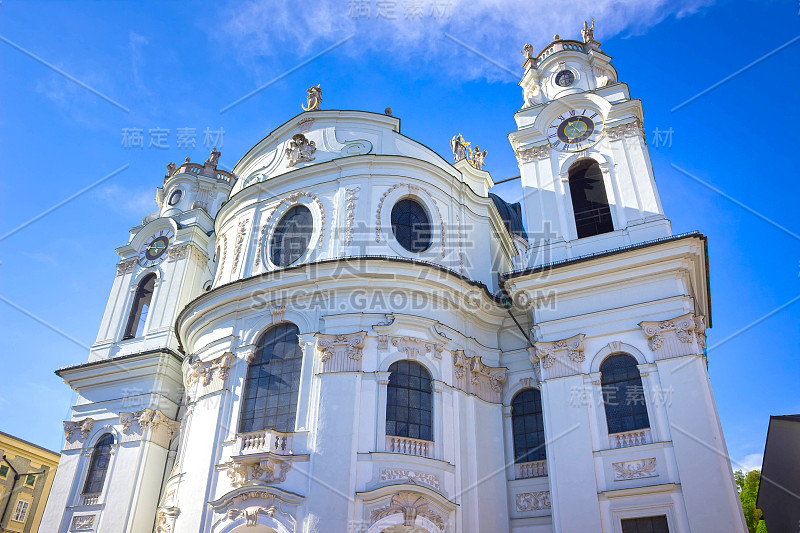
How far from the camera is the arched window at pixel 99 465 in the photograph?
934 inches

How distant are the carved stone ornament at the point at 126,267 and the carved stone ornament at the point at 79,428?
24.3 ft

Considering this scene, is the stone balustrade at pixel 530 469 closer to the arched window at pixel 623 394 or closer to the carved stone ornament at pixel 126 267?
the arched window at pixel 623 394

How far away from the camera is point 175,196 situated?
1257 inches

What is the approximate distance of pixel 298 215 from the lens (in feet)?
73.5

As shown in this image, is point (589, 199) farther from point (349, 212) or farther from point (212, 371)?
point (212, 371)

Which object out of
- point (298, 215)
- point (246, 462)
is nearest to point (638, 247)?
point (298, 215)

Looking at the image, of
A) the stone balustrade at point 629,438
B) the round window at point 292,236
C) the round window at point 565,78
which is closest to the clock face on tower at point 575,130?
the round window at point 565,78

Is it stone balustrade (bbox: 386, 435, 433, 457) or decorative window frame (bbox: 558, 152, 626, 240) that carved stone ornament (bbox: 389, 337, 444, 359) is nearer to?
stone balustrade (bbox: 386, 435, 433, 457)

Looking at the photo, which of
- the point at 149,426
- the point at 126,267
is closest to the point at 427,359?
the point at 149,426

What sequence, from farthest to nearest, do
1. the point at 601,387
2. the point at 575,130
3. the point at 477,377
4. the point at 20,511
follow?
the point at 20,511 < the point at 575,130 < the point at 477,377 < the point at 601,387

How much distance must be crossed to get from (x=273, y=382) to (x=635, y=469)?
10443mm

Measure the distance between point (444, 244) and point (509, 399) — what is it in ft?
18.3

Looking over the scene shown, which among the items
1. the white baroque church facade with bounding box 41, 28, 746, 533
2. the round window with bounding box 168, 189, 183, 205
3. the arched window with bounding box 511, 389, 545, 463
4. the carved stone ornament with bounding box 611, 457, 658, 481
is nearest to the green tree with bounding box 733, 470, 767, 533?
the white baroque church facade with bounding box 41, 28, 746, 533

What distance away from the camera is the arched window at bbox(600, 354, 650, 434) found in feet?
56.7
